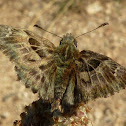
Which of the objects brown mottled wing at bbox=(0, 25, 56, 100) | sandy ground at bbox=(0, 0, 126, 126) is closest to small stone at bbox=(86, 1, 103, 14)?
sandy ground at bbox=(0, 0, 126, 126)

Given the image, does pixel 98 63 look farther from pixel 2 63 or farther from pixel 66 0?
pixel 66 0

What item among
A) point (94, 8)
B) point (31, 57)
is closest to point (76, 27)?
point (94, 8)

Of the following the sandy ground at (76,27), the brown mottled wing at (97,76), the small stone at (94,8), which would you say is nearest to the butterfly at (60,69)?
the brown mottled wing at (97,76)

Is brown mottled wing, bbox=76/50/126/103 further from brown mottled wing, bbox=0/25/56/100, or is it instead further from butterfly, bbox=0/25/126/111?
brown mottled wing, bbox=0/25/56/100

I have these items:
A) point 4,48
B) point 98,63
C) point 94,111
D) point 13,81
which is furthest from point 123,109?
Answer: point 4,48

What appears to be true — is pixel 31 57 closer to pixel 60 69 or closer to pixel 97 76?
pixel 60 69
